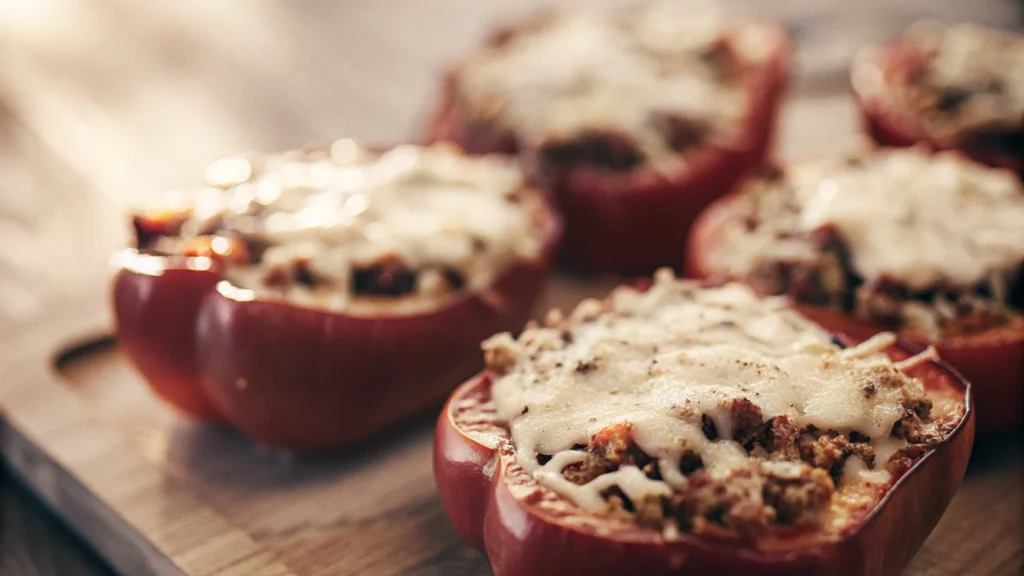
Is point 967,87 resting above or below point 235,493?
above

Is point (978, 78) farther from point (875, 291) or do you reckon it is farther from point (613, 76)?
point (875, 291)

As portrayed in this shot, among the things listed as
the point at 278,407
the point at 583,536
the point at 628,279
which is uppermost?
the point at 583,536

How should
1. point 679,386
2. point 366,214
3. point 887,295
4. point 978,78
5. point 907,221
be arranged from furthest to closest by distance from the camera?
point 978,78
point 366,214
point 907,221
point 887,295
point 679,386

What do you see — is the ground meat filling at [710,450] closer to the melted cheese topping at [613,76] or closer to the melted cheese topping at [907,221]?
the melted cheese topping at [907,221]

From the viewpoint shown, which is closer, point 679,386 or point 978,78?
point 679,386

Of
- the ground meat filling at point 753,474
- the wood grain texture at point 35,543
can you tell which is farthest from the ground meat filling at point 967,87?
the wood grain texture at point 35,543

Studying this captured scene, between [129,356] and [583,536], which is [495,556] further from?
[129,356]

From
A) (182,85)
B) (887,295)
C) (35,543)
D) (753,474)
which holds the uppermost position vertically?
(753,474)

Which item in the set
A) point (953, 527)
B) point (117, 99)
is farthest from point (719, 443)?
point (117, 99)

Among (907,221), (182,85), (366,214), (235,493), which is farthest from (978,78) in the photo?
(182,85)
